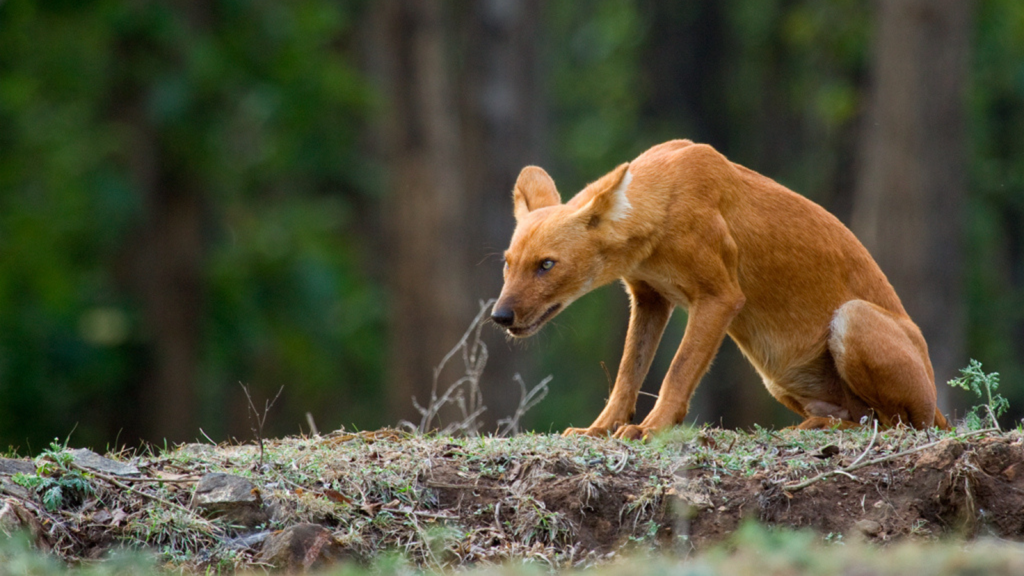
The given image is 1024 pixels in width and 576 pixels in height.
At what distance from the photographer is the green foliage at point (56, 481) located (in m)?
4.62

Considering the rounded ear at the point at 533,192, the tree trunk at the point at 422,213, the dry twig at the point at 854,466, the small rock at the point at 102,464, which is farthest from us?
the tree trunk at the point at 422,213

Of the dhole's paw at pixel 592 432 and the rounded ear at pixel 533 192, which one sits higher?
the rounded ear at pixel 533 192

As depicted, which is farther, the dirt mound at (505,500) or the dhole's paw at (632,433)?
the dhole's paw at (632,433)

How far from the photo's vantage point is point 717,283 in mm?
5574

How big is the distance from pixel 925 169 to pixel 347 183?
914 cm

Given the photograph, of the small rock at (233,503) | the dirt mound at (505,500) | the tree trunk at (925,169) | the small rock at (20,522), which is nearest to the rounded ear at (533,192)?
the dirt mound at (505,500)

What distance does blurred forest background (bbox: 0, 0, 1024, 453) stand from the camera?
527 inches

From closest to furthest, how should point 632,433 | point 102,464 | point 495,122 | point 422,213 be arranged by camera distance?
1. point 102,464
2. point 632,433
3. point 422,213
4. point 495,122

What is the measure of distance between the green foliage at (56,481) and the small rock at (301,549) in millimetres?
857

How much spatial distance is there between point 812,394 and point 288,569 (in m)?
3.06

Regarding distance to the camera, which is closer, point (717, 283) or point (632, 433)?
point (632, 433)

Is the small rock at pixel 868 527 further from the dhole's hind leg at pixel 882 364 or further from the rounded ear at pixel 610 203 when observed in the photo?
the rounded ear at pixel 610 203

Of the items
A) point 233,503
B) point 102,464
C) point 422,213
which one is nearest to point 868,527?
point 233,503

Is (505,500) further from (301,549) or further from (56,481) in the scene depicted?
(56,481)
